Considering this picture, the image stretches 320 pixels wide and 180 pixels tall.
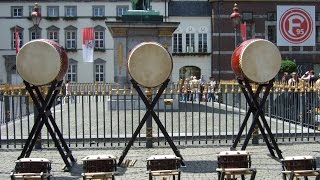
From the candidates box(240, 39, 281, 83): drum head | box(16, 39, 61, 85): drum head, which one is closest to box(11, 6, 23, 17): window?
box(16, 39, 61, 85): drum head

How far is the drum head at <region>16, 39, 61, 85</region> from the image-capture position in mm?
9977

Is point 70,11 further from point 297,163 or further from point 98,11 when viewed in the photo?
point 297,163

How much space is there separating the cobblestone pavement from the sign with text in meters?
24.2

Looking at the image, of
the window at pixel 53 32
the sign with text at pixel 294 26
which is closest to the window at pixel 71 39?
the window at pixel 53 32

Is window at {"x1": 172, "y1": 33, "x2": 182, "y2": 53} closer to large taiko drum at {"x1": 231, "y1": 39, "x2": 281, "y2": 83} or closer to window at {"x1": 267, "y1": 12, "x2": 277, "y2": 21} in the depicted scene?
window at {"x1": 267, "y1": 12, "x2": 277, "y2": 21}

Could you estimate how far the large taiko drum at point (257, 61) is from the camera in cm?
1026

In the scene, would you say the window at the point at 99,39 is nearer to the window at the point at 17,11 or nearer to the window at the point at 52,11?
the window at the point at 52,11

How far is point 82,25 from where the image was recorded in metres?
51.4

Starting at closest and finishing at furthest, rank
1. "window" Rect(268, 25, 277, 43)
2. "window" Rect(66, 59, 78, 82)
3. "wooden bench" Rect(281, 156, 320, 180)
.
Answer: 1. "wooden bench" Rect(281, 156, 320, 180)
2. "window" Rect(268, 25, 277, 43)
3. "window" Rect(66, 59, 78, 82)

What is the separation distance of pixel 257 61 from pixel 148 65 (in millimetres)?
2048

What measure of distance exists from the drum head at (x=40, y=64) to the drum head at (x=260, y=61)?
346 centimetres

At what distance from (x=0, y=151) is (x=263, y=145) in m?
6.13

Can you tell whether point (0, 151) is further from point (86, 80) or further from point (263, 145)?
point (86, 80)

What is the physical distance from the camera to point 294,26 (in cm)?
3741
